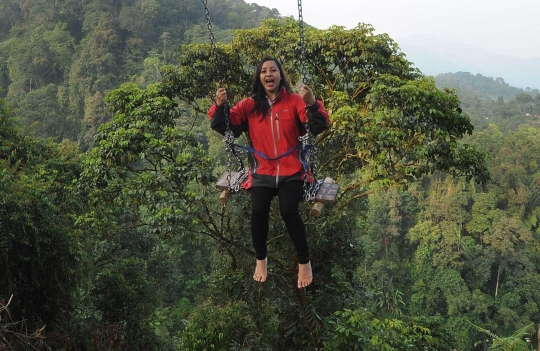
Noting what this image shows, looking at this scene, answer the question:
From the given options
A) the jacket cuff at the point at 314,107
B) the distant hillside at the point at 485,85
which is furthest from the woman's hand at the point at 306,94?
the distant hillside at the point at 485,85

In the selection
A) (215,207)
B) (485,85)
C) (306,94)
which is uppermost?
(306,94)

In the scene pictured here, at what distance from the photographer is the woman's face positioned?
8.80ft

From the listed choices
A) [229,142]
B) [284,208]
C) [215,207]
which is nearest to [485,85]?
[215,207]

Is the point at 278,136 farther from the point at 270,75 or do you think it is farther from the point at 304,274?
the point at 304,274

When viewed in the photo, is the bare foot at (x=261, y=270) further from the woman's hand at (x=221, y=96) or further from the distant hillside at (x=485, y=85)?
the distant hillside at (x=485, y=85)

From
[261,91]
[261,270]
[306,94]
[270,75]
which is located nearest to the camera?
[306,94]

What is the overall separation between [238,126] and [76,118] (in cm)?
2710

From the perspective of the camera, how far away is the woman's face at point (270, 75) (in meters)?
2.68

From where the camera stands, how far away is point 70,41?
103ft

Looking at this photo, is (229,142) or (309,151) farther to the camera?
(229,142)

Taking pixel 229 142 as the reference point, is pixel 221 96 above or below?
above

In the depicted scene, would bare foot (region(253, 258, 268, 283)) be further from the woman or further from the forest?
the forest

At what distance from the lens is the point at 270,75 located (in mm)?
2680

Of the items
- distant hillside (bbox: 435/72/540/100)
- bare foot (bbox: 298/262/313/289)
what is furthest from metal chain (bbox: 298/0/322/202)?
distant hillside (bbox: 435/72/540/100)
